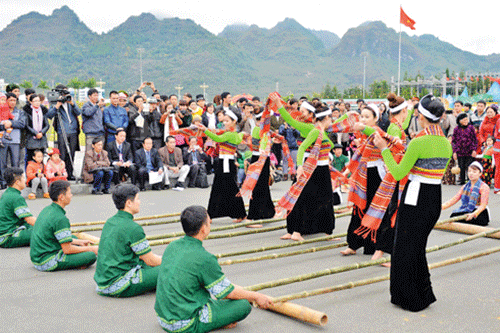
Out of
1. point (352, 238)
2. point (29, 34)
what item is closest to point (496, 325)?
point (352, 238)

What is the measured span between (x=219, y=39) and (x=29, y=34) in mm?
47316

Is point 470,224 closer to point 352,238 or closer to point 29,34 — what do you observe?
point 352,238

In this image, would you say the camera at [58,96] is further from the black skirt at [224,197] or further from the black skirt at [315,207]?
the black skirt at [315,207]

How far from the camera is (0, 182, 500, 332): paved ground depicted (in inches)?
145

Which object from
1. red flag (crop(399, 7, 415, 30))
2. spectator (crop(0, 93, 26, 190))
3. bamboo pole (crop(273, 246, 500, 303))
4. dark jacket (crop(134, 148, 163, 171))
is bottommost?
bamboo pole (crop(273, 246, 500, 303))

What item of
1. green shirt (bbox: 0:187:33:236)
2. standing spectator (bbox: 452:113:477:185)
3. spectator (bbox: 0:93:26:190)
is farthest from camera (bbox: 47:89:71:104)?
standing spectator (bbox: 452:113:477:185)

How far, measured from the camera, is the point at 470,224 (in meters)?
6.78

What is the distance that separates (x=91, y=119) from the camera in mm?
10312

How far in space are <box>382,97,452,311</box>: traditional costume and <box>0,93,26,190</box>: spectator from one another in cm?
774

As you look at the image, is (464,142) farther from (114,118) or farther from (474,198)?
(114,118)

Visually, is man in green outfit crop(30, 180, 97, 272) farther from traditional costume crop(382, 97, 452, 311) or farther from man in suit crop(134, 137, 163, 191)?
man in suit crop(134, 137, 163, 191)

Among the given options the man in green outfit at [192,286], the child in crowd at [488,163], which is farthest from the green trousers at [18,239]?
the child in crowd at [488,163]

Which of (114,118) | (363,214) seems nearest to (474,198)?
(363,214)

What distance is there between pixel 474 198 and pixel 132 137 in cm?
686
